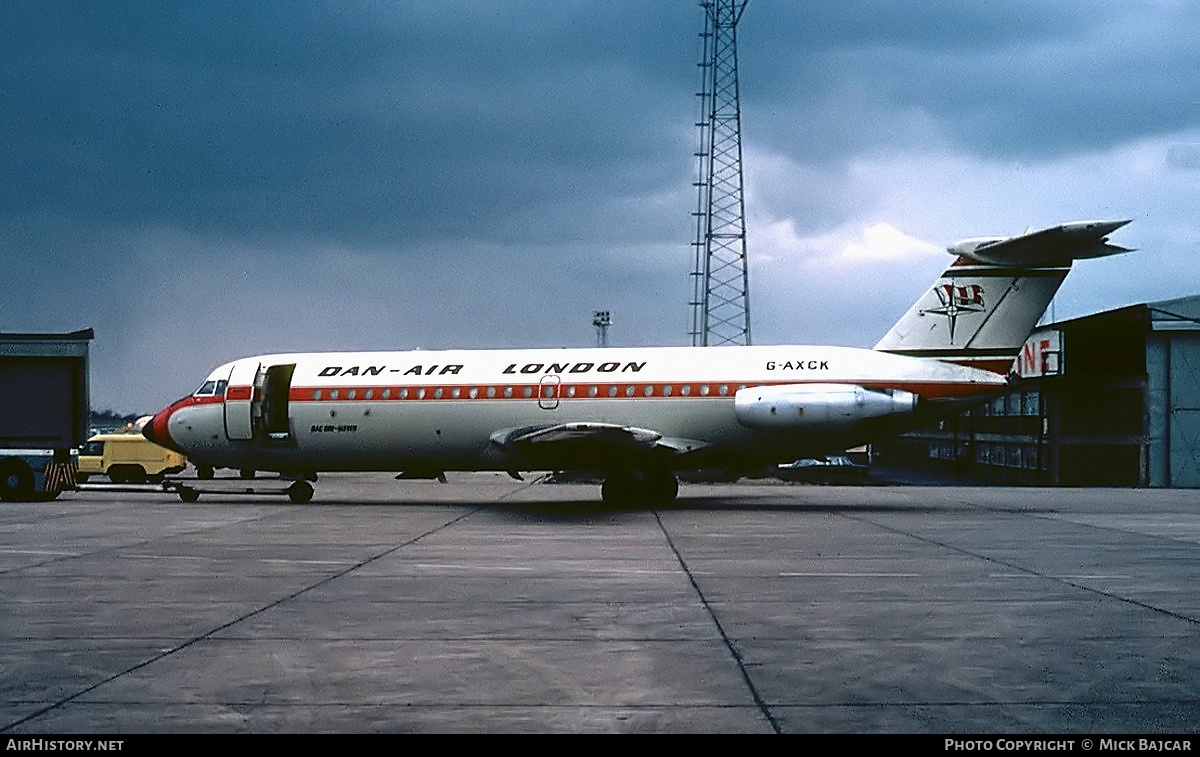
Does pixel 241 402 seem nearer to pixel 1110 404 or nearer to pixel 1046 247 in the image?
pixel 1046 247

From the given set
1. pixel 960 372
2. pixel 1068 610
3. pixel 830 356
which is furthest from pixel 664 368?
pixel 1068 610

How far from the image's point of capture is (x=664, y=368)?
25469mm

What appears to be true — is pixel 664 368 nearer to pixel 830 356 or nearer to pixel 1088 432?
pixel 830 356

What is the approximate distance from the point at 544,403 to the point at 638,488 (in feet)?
9.81

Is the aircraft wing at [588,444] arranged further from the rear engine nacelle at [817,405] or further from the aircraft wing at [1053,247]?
the aircraft wing at [1053,247]

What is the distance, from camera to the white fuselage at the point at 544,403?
24.3 metres

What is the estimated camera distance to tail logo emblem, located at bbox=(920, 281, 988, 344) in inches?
967

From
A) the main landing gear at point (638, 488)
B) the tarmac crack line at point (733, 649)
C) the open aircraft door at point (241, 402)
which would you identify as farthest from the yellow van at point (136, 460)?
the tarmac crack line at point (733, 649)

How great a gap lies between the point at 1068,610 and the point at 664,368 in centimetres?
1502

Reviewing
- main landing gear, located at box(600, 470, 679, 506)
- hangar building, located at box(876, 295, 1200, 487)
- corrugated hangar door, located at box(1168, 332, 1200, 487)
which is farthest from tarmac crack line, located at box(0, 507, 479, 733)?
corrugated hangar door, located at box(1168, 332, 1200, 487)

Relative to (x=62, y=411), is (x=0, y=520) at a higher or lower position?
lower

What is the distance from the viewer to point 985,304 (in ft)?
80.4

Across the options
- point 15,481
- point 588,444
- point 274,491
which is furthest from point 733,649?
point 15,481

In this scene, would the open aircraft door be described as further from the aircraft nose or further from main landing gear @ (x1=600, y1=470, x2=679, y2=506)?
main landing gear @ (x1=600, y1=470, x2=679, y2=506)
